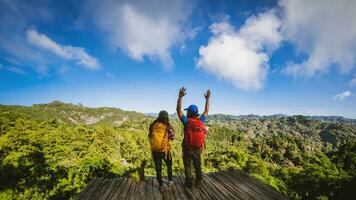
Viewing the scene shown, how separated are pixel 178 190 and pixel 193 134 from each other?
→ 5.20 ft

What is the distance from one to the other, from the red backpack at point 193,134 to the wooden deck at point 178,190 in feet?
4.05

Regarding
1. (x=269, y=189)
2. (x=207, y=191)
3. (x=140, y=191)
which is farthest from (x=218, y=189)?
(x=140, y=191)

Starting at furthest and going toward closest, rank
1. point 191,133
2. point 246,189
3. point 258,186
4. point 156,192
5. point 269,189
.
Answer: point 258,186 → point 269,189 → point 246,189 → point 156,192 → point 191,133

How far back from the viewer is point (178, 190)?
491 centimetres

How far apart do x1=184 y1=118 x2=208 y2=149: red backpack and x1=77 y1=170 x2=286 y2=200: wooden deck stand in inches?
48.6

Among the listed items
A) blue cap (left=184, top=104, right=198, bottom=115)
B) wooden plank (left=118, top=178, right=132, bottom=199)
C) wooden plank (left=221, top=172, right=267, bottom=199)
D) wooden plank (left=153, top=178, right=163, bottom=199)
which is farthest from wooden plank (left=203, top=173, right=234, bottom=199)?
wooden plank (left=118, top=178, right=132, bottom=199)

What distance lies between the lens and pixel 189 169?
4723 mm

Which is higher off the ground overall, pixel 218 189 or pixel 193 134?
pixel 193 134

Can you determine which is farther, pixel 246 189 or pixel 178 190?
pixel 246 189

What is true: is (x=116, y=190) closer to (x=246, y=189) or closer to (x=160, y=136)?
(x=160, y=136)

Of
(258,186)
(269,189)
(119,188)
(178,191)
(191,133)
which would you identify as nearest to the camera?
(191,133)

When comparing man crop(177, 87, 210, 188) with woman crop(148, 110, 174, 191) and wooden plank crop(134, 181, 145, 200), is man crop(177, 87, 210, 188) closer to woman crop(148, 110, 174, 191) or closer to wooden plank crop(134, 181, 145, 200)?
woman crop(148, 110, 174, 191)

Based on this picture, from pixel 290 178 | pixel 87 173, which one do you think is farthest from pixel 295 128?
pixel 87 173

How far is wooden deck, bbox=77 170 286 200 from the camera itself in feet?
15.0
